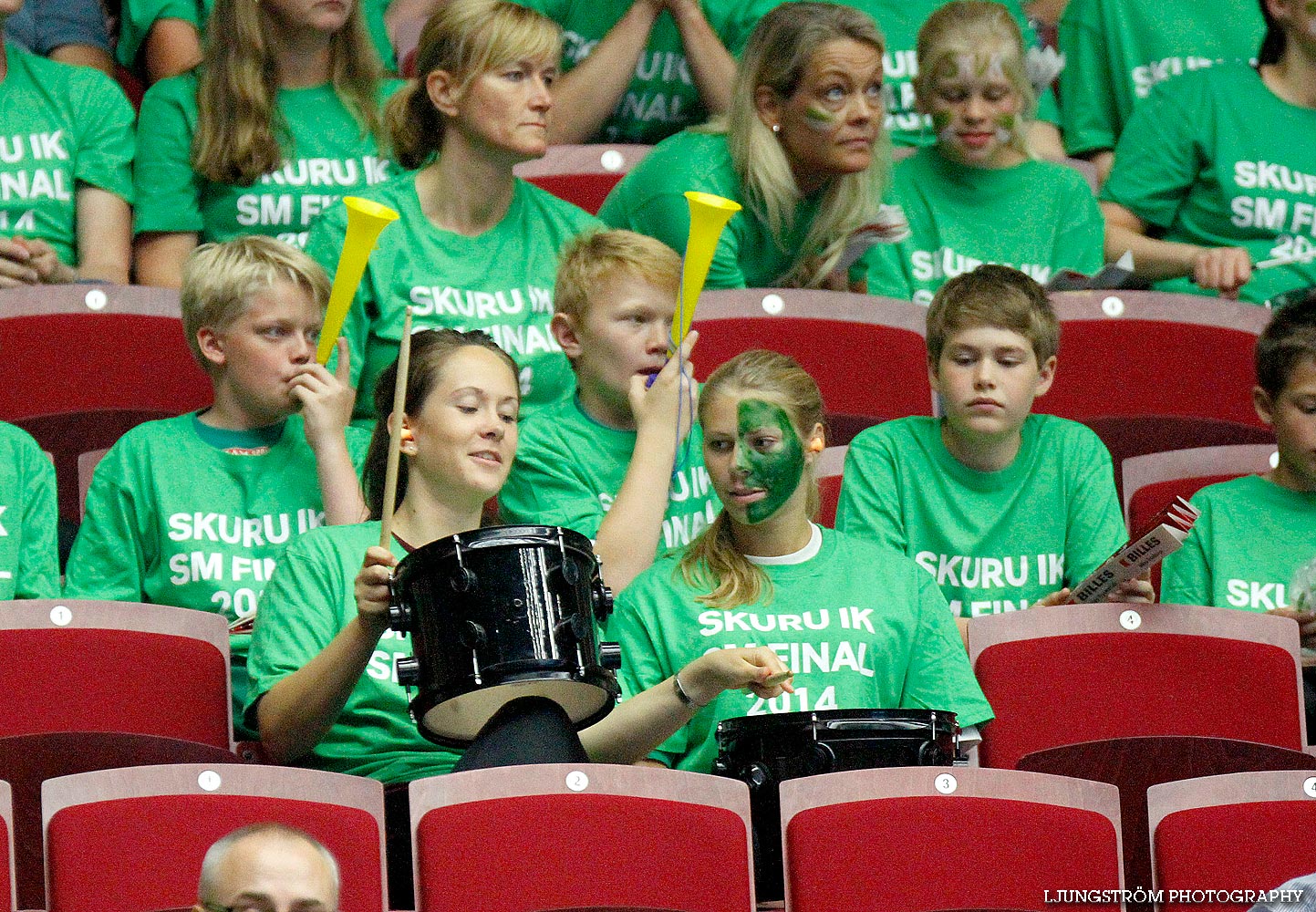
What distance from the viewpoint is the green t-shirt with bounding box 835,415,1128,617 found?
3.93 m

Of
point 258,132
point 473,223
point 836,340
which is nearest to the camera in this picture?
point 836,340

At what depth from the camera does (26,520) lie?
149 inches

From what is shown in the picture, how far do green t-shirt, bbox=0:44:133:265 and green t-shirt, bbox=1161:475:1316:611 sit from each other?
2.40m

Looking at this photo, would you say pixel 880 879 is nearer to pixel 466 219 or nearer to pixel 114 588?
pixel 114 588

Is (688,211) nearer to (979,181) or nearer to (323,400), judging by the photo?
(979,181)

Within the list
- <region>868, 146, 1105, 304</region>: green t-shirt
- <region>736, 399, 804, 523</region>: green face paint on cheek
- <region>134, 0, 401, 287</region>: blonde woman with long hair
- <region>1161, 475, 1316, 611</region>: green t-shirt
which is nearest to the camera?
<region>736, 399, 804, 523</region>: green face paint on cheek

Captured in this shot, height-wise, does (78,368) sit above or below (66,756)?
above

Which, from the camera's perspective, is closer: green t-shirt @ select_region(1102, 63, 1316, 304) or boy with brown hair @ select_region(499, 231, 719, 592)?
boy with brown hair @ select_region(499, 231, 719, 592)

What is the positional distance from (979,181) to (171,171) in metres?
1.80

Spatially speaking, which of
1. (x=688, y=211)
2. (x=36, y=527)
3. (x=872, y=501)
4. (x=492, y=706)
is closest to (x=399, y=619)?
(x=492, y=706)

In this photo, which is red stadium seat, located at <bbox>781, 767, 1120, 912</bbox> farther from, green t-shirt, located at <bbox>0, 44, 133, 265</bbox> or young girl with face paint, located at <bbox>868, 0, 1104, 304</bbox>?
green t-shirt, located at <bbox>0, 44, 133, 265</bbox>

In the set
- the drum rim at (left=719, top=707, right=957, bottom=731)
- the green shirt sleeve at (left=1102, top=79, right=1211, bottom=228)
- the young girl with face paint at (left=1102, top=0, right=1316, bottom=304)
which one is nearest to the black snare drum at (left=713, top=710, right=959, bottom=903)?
the drum rim at (left=719, top=707, right=957, bottom=731)

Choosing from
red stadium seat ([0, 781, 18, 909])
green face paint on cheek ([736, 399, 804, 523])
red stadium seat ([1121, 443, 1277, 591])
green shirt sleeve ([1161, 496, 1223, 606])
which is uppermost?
red stadium seat ([1121, 443, 1277, 591])

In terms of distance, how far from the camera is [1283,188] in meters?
5.12
